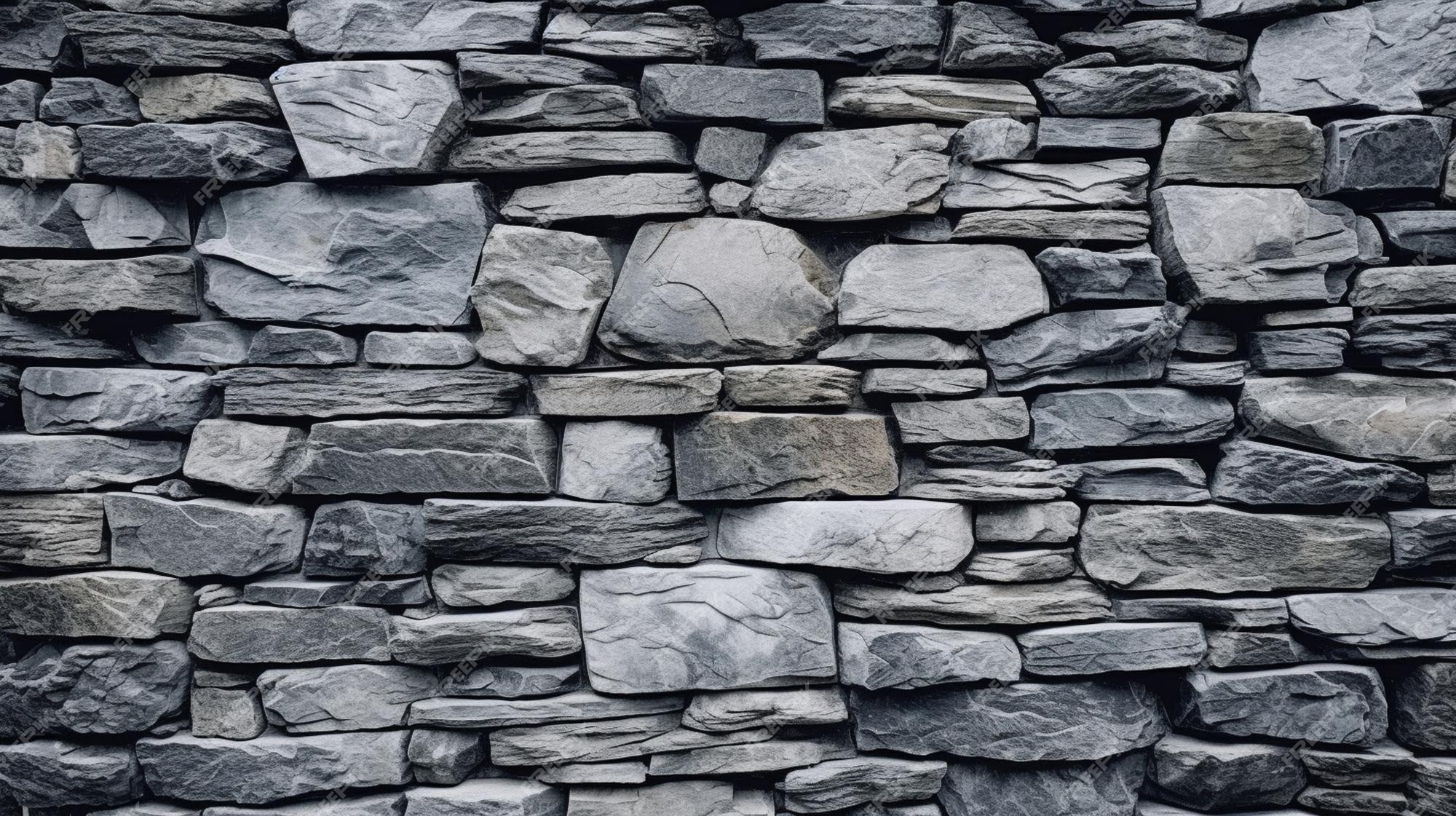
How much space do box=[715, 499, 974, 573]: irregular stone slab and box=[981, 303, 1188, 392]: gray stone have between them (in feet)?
1.52

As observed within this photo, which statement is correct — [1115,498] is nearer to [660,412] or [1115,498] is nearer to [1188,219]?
[1188,219]

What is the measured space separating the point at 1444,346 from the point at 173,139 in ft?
12.5

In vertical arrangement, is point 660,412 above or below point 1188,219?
below

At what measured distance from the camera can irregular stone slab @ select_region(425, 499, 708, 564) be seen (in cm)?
249

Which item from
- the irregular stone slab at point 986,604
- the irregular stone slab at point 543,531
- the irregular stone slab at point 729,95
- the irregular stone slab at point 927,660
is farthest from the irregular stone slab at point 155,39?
the irregular stone slab at point 927,660

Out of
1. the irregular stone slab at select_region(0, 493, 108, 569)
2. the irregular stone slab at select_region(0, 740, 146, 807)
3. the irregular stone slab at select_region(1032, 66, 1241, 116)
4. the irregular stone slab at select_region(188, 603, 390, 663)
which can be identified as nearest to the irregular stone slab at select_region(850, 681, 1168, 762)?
the irregular stone slab at select_region(188, 603, 390, 663)

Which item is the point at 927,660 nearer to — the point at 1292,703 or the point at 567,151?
the point at 1292,703

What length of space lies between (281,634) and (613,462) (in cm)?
111

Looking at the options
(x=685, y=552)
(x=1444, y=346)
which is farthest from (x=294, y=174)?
(x=1444, y=346)

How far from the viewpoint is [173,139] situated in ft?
8.20

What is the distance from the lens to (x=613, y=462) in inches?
99.7

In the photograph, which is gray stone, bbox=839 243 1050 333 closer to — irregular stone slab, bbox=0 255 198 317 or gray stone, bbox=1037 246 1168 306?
gray stone, bbox=1037 246 1168 306

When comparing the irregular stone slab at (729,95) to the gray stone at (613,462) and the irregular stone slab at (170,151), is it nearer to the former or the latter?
the gray stone at (613,462)

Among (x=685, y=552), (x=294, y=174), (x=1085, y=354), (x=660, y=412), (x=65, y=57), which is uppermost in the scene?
(x=65, y=57)
